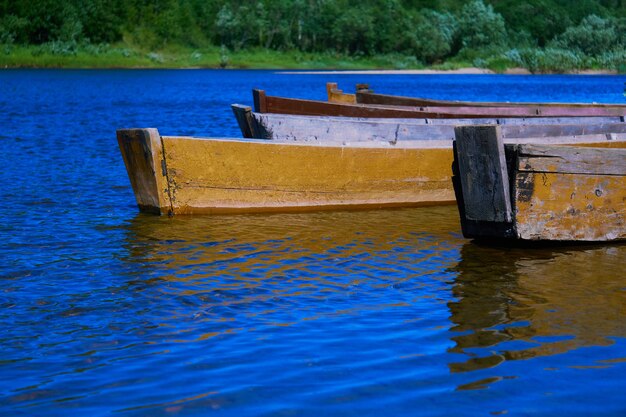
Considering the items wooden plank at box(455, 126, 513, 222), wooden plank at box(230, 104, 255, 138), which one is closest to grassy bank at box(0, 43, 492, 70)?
wooden plank at box(230, 104, 255, 138)

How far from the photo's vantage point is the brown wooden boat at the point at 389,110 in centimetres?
1314

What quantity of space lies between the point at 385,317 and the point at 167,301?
148 cm

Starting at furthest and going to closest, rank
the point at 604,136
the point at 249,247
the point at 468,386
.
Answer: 1. the point at 604,136
2. the point at 249,247
3. the point at 468,386

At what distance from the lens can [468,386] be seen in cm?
444

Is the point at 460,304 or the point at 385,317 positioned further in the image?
the point at 460,304

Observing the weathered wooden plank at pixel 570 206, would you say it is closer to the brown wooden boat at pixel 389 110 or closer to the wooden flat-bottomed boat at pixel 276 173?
the wooden flat-bottomed boat at pixel 276 173

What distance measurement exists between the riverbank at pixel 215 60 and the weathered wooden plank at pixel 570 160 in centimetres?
7060

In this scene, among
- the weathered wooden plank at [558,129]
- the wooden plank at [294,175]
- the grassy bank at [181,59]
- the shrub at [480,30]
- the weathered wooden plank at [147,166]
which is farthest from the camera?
the shrub at [480,30]

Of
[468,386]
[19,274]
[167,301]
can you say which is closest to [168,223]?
[19,274]

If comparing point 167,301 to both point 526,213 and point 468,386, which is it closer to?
point 468,386

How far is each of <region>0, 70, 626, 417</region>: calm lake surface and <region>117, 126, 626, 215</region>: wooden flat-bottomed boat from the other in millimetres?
236

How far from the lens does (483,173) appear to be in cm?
720

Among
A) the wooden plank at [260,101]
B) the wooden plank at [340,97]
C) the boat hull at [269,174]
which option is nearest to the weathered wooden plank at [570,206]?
the boat hull at [269,174]

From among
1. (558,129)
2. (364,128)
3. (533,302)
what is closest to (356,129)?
(364,128)
